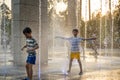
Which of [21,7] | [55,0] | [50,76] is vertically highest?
[55,0]

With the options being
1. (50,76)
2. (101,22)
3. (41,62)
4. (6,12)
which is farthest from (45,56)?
(101,22)

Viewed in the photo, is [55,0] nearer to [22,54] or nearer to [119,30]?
[119,30]

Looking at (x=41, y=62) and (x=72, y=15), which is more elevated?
(x=72, y=15)

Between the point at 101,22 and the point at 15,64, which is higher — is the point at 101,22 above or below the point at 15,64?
above

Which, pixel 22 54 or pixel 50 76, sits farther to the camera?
pixel 22 54

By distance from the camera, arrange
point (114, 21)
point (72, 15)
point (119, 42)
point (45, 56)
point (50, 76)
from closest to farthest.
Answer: point (50, 76) → point (45, 56) → point (72, 15) → point (119, 42) → point (114, 21)

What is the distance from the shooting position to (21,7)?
14281 mm

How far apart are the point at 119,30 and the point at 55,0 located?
11.3m

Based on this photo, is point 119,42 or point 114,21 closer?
point 119,42

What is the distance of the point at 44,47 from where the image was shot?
15156 mm

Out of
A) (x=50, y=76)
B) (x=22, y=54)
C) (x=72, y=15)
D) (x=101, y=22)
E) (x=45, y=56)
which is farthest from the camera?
(x=101, y=22)

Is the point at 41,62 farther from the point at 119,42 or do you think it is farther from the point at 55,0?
the point at 119,42

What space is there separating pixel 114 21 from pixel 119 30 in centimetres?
169

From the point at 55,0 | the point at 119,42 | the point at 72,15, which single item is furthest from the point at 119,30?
the point at 72,15
